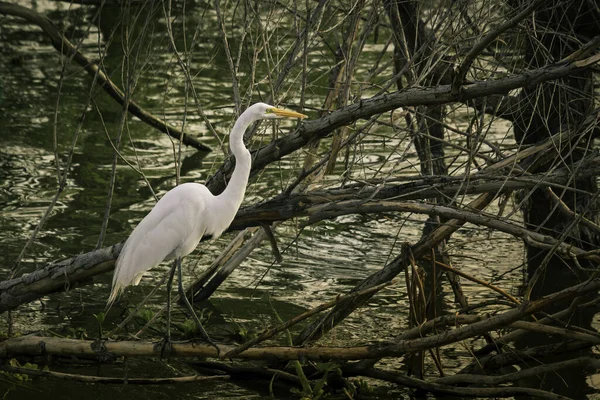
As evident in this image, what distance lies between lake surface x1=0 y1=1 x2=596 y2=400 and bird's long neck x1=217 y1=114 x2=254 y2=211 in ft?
1.28

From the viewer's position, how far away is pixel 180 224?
16.9 feet

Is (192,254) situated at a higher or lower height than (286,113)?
lower

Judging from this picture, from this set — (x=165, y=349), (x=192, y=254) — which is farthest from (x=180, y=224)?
(x=192, y=254)

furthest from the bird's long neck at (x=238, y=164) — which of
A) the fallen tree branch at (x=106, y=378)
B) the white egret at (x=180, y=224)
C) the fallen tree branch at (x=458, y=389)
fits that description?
the fallen tree branch at (x=458, y=389)

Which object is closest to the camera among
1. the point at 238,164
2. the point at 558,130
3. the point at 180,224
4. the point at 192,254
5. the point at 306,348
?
the point at 306,348

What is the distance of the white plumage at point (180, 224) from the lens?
491cm

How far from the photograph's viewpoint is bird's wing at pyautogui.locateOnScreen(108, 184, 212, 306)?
5078 mm

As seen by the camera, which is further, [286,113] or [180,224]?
[180,224]

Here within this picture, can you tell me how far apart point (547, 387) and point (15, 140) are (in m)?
6.60

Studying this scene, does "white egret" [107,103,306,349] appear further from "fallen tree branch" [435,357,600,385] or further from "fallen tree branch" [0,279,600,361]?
"fallen tree branch" [435,357,600,385]

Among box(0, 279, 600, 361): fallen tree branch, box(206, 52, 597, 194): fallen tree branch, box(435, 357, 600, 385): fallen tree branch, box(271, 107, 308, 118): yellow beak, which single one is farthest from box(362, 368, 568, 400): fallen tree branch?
box(271, 107, 308, 118): yellow beak

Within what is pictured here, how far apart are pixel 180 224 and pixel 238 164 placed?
0.53 metres

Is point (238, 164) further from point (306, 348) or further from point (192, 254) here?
point (192, 254)

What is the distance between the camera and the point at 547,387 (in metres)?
5.41
